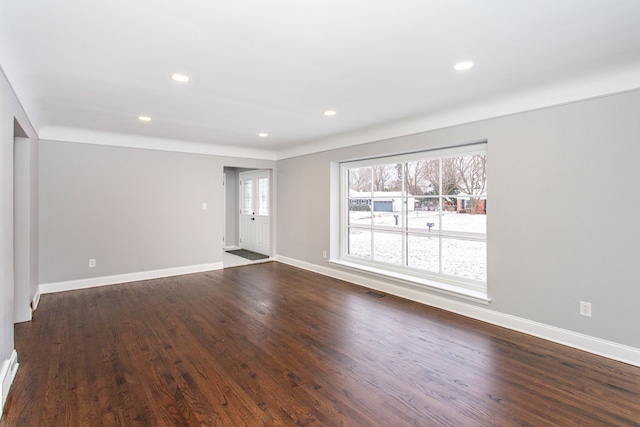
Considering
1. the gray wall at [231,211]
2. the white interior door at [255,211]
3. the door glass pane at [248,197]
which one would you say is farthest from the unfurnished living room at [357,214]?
the gray wall at [231,211]

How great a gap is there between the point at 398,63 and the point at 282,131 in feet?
8.60

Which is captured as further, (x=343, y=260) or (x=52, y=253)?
(x=343, y=260)

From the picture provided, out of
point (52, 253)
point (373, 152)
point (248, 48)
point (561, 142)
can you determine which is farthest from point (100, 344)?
point (561, 142)

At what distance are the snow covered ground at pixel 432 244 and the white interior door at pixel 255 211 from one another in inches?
111

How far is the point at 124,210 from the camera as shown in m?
5.00

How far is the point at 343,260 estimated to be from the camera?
546cm

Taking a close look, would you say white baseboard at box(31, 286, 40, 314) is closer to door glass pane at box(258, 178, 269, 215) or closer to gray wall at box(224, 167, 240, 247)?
door glass pane at box(258, 178, 269, 215)

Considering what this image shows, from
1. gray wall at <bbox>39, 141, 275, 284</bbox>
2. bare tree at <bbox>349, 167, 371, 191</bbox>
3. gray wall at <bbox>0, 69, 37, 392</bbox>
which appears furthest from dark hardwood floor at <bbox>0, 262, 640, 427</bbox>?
bare tree at <bbox>349, 167, 371, 191</bbox>

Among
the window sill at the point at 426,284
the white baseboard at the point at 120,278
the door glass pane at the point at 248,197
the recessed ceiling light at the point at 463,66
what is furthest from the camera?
the door glass pane at the point at 248,197

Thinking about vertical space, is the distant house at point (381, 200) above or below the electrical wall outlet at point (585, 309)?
above

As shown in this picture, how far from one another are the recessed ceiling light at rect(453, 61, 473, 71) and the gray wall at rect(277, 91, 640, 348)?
1.07 metres

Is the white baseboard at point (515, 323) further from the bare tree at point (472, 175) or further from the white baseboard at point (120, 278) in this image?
the white baseboard at point (120, 278)

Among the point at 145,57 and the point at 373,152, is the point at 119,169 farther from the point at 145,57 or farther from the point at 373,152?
the point at 373,152

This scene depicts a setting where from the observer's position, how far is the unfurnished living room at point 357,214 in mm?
1930
